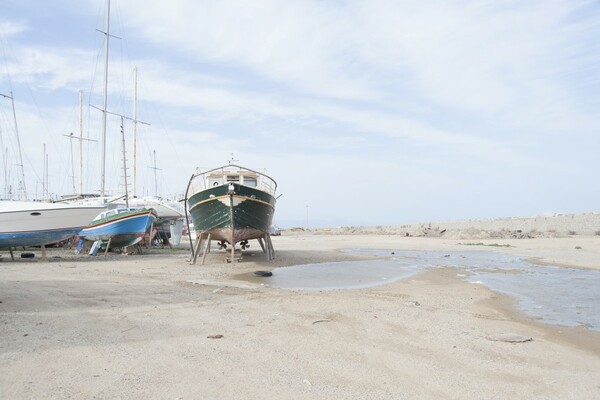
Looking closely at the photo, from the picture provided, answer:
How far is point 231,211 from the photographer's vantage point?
17.2 meters

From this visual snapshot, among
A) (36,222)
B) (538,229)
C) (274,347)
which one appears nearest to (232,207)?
(36,222)

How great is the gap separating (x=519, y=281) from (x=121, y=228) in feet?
54.6

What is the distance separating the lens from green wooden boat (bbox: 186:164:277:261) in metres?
17.2

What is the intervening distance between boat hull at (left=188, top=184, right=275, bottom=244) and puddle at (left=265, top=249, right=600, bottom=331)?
7.58ft

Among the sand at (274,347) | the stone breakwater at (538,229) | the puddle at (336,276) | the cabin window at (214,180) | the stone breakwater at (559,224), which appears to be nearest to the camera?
the sand at (274,347)

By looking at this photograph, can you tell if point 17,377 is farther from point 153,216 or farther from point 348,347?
point 153,216

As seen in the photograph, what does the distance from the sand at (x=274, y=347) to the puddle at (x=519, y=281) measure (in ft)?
2.74

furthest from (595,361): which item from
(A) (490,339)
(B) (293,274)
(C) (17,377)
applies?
(B) (293,274)

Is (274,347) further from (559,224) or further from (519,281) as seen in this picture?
(559,224)

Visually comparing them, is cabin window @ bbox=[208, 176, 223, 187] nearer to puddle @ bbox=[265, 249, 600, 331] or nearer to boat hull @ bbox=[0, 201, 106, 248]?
boat hull @ bbox=[0, 201, 106, 248]

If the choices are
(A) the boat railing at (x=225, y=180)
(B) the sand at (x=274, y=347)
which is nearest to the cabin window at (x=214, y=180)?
(A) the boat railing at (x=225, y=180)

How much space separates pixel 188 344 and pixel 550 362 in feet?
13.5

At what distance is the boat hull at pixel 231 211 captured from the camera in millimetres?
17203

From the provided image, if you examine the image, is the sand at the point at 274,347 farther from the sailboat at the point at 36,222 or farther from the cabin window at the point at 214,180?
the cabin window at the point at 214,180
